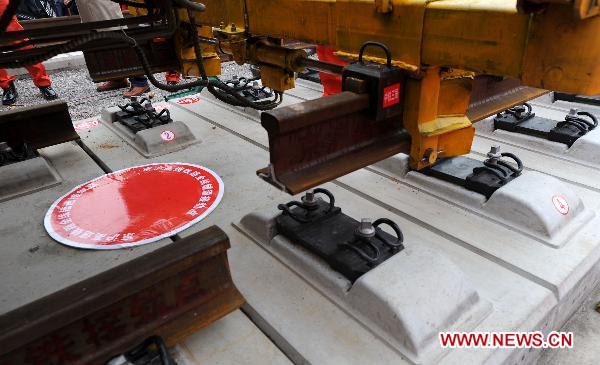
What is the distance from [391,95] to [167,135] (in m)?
1.93

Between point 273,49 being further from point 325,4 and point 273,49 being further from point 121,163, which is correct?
point 121,163

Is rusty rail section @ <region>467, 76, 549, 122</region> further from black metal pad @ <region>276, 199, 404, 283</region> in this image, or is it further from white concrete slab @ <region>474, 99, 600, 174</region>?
black metal pad @ <region>276, 199, 404, 283</region>

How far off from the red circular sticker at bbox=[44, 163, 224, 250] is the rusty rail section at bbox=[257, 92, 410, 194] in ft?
2.93

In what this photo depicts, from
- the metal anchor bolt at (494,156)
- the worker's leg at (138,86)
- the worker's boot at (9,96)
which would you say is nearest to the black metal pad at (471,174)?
the metal anchor bolt at (494,156)

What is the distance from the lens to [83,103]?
17.5 feet

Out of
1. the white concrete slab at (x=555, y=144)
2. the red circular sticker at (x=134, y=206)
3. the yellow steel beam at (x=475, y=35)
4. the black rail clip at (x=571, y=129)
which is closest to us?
the yellow steel beam at (x=475, y=35)

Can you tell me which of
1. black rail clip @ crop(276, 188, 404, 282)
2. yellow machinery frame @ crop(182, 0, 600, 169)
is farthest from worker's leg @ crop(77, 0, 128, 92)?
black rail clip @ crop(276, 188, 404, 282)

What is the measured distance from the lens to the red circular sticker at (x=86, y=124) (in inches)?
140

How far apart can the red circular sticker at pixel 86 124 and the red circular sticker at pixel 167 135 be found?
91 centimetres

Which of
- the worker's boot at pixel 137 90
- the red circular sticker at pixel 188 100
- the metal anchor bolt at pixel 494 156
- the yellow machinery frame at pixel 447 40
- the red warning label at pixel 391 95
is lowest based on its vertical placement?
the worker's boot at pixel 137 90

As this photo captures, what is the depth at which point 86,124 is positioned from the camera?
3.62 metres

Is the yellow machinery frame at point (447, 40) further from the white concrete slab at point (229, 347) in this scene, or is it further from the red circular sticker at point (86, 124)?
the red circular sticker at point (86, 124)

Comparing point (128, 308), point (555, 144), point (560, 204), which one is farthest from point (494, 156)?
point (128, 308)

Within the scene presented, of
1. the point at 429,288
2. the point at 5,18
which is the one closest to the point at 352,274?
the point at 429,288
